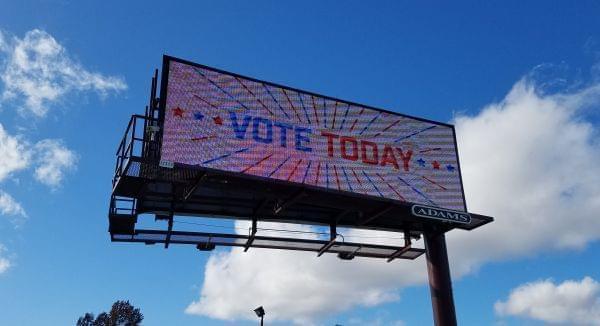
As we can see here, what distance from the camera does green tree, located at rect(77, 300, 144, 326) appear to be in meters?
75.4

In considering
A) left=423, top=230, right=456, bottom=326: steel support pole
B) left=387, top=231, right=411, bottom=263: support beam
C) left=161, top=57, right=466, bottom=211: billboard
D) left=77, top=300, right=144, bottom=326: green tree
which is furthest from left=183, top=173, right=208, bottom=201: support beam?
left=77, top=300, right=144, bottom=326: green tree

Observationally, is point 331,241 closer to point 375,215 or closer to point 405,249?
point 375,215

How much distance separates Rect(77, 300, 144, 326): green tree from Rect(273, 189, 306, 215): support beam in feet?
223

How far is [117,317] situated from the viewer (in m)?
75.4

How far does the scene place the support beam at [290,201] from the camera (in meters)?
14.5

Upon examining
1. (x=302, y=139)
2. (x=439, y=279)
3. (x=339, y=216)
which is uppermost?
(x=302, y=139)

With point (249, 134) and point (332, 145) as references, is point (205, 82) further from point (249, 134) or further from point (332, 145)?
point (332, 145)

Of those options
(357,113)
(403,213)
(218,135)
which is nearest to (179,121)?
(218,135)

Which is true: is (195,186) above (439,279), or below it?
above

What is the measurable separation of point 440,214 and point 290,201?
4.46 metres

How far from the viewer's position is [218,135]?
1462 cm

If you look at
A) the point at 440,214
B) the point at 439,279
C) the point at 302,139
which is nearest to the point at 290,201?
the point at 302,139

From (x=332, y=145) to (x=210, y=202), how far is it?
405 centimetres

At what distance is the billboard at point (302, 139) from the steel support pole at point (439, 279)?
3.97ft
